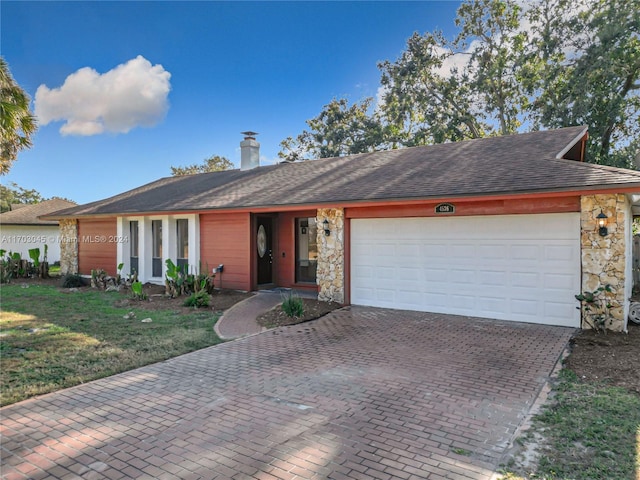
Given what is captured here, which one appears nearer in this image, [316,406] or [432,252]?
[316,406]

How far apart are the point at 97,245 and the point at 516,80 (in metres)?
22.0

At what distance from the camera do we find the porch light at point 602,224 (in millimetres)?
7422

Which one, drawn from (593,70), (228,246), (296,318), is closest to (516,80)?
(593,70)

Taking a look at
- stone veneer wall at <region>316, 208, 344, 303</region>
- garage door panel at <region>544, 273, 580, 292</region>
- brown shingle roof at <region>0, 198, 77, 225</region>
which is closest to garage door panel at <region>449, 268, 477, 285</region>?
garage door panel at <region>544, 273, 580, 292</region>

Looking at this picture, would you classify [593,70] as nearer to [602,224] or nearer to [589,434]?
[602,224]

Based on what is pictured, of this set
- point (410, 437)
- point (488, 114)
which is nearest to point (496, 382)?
point (410, 437)

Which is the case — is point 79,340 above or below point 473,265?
below

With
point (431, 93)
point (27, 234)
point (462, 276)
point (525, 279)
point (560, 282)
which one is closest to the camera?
point (560, 282)

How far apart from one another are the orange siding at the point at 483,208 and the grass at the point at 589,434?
4.01m

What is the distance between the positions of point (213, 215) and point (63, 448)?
1024 centimetres

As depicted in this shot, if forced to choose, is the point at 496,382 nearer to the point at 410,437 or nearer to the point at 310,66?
the point at 410,437

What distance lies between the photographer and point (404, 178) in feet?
34.0

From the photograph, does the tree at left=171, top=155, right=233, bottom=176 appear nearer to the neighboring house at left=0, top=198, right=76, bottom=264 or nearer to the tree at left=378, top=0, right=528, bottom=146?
the neighboring house at left=0, top=198, right=76, bottom=264

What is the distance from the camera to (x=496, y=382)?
16.9ft
